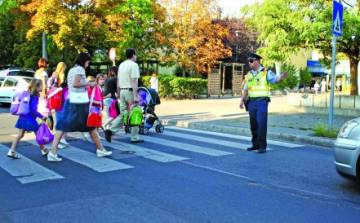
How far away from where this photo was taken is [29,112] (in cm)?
688

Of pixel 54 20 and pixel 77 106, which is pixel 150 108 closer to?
pixel 77 106

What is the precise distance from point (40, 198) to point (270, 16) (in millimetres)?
12628

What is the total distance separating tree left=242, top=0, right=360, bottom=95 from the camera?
45.6 ft

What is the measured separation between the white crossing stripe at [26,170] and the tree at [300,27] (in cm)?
1074

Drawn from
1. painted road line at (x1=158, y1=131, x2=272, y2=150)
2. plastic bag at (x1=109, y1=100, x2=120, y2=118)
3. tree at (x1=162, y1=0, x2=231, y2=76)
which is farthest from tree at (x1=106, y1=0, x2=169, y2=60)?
plastic bag at (x1=109, y1=100, x2=120, y2=118)

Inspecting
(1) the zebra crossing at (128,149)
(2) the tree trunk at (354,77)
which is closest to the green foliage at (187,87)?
(2) the tree trunk at (354,77)

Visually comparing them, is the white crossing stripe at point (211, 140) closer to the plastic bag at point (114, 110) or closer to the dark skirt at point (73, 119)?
the plastic bag at point (114, 110)

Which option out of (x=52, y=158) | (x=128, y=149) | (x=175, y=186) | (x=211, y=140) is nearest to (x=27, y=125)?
(x=52, y=158)

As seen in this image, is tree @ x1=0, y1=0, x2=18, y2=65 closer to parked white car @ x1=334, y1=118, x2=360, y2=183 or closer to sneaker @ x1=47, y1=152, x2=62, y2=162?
sneaker @ x1=47, y1=152, x2=62, y2=162

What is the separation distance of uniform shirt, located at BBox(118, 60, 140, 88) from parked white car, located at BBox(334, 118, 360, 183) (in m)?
4.33

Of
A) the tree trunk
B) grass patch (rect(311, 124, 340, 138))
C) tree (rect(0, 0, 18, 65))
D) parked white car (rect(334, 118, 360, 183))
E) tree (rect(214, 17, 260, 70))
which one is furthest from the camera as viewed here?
tree (rect(0, 0, 18, 65))

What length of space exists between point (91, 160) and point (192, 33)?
21.2 meters

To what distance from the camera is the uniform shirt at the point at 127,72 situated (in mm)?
8180

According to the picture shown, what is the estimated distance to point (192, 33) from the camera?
27.0 m
